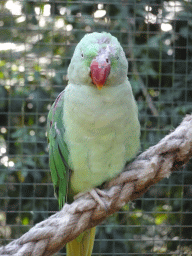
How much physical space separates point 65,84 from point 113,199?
3.67 feet

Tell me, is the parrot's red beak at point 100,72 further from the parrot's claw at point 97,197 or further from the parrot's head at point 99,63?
the parrot's claw at point 97,197

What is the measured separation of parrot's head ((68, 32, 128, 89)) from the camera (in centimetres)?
95

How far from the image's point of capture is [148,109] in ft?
6.73

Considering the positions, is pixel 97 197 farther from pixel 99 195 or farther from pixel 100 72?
pixel 100 72

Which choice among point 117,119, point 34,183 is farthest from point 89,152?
point 34,183

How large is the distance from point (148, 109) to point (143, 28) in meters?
0.47

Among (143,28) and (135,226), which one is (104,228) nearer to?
(135,226)

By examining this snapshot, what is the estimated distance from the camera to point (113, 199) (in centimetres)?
96

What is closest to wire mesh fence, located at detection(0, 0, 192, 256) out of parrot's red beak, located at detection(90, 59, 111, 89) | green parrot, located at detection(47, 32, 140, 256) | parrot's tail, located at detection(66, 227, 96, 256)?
parrot's tail, located at detection(66, 227, 96, 256)

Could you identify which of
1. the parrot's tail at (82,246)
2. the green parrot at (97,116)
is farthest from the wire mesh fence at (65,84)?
the green parrot at (97,116)

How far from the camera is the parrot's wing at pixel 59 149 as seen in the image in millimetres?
1111

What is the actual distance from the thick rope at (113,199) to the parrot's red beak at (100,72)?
0.78 ft

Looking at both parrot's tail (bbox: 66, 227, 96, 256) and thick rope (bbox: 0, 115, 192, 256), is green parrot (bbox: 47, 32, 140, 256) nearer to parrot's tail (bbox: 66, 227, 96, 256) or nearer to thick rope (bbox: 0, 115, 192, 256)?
thick rope (bbox: 0, 115, 192, 256)

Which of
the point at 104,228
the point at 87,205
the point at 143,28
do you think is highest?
the point at 143,28
